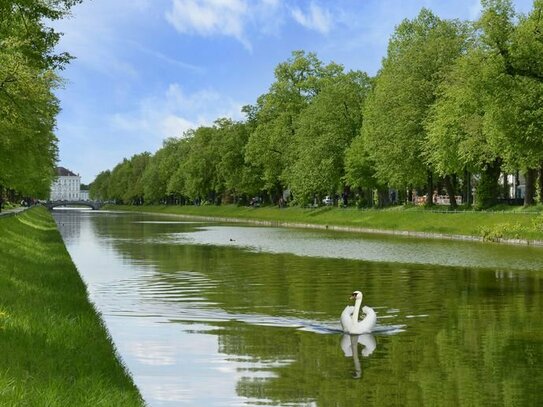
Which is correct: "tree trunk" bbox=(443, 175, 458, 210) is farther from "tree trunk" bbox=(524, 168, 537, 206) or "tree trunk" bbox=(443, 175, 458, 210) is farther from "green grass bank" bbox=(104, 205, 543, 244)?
"tree trunk" bbox=(524, 168, 537, 206)

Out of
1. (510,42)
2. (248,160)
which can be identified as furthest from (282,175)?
(510,42)

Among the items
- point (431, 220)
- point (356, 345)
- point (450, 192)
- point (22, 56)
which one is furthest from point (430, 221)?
point (356, 345)

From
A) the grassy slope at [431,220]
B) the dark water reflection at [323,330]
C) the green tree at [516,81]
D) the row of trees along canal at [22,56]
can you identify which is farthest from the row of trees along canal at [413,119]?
the row of trees along canal at [22,56]

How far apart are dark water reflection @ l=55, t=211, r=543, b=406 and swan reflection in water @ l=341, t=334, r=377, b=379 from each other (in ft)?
0.08

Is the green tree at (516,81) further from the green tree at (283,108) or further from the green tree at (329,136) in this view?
the green tree at (283,108)

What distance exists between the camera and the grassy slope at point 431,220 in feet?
185

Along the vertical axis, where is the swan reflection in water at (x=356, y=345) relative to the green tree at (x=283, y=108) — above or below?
below

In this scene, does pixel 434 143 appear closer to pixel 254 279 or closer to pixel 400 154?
pixel 400 154

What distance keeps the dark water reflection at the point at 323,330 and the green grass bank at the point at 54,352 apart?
940 mm

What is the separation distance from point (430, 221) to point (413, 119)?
13044 millimetres

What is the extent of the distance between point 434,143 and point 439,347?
5467cm

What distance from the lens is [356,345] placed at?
17.8 meters

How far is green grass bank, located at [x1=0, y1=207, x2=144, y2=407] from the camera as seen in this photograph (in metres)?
10.5

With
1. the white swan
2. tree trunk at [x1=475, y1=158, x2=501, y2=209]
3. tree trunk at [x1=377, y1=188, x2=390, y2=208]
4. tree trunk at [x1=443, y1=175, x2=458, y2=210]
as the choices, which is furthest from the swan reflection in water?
tree trunk at [x1=377, y1=188, x2=390, y2=208]
